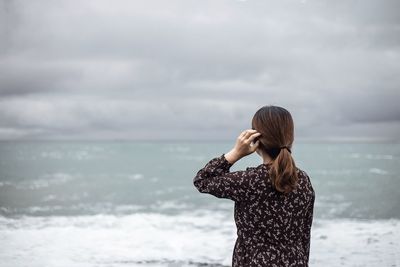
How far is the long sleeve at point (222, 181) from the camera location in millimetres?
2434

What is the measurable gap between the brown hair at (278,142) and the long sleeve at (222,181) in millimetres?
177

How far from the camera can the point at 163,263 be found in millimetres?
8219

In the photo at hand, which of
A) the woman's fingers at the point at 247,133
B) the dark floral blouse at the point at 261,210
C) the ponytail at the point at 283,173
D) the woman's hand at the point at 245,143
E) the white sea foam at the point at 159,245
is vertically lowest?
the white sea foam at the point at 159,245

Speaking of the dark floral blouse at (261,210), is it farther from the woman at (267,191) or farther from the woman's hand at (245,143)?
the woman's hand at (245,143)

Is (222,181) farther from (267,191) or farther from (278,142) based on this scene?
(278,142)

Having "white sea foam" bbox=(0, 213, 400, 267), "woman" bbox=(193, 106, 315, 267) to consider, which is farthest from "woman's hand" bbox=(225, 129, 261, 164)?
"white sea foam" bbox=(0, 213, 400, 267)

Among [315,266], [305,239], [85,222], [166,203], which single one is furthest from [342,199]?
[305,239]

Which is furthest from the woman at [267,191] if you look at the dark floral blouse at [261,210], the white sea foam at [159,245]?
the white sea foam at [159,245]

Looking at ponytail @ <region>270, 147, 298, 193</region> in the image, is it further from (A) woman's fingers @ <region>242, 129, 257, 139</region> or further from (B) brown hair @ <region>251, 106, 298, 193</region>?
(A) woman's fingers @ <region>242, 129, 257, 139</region>

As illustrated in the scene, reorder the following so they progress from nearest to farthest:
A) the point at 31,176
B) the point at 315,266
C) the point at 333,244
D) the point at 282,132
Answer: the point at 282,132
the point at 315,266
the point at 333,244
the point at 31,176

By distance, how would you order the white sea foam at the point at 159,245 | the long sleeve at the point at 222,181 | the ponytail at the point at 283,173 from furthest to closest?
the white sea foam at the point at 159,245
the long sleeve at the point at 222,181
the ponytail at the point at 283,173

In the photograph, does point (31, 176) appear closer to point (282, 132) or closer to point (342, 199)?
point (342, 199)

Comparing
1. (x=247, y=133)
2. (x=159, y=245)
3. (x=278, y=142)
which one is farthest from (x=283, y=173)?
(x=159, y=245)

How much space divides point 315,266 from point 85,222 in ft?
32.3
